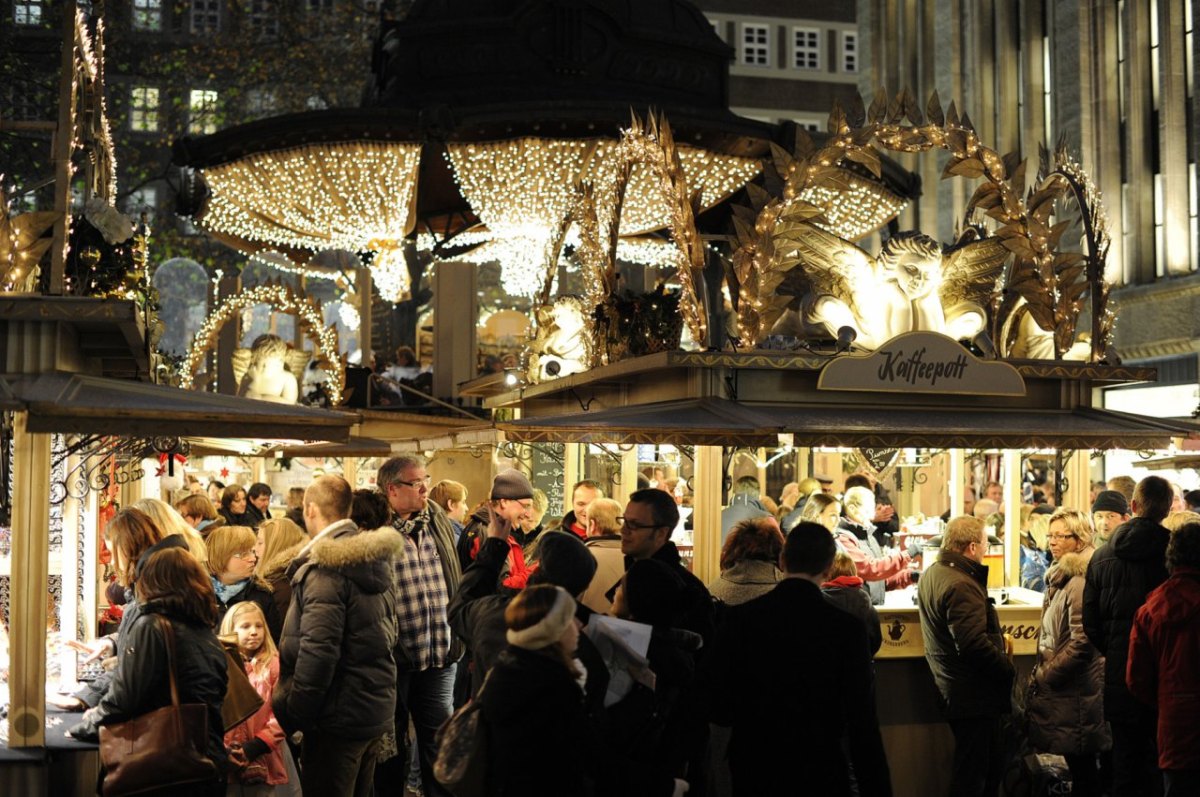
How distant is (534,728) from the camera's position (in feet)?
17.8

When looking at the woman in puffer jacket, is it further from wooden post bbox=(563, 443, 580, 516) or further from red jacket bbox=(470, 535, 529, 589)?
wooden post bbox=(563, 443, 580, 516)

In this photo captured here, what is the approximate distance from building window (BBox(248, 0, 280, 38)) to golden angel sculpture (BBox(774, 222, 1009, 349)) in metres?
34.2

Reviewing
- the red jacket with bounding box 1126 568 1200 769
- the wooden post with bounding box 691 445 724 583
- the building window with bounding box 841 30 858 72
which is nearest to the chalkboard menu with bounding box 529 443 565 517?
the wooden post with bounding box 691 445 724 583

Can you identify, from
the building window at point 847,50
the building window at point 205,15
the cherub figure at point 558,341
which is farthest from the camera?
the building window at point 205,15

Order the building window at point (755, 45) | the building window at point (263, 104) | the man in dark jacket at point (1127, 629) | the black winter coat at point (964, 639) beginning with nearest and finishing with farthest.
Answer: the man in dark jacket at point (1127, 629) → the black winter coat at point (964, 639) → the building window at point (263, 104) → the building window at point (755, 45)

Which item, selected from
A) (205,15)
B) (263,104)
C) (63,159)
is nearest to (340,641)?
(63,159)

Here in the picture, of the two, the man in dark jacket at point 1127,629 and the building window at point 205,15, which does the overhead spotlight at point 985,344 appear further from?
the building window at point 205,15

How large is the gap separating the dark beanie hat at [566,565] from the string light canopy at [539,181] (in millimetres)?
12640

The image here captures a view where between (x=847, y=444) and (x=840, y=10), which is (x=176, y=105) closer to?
(x=840, y=10)

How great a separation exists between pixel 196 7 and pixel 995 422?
5761 cm

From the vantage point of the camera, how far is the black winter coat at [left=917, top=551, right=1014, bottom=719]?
9.48 metres

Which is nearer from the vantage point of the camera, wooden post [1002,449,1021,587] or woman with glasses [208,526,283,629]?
woman with glasses [208,526,283,629]

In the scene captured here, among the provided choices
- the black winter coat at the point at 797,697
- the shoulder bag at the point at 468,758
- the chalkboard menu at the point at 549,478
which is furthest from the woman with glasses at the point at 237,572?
the chalkboard menu at the point at 549,478

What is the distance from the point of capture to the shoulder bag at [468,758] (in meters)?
5.50
